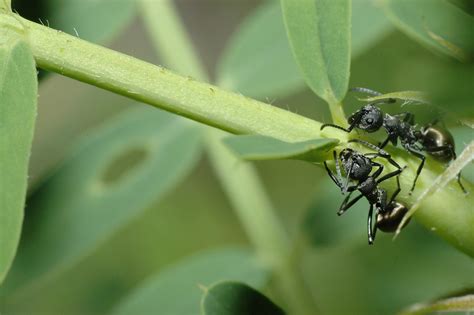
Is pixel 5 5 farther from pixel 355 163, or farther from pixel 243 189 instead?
pixel 243 189

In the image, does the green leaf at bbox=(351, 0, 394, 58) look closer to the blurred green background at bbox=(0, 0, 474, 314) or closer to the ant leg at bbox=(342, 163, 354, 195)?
the blurred green background at bbox=(0, 0, 474, 314)

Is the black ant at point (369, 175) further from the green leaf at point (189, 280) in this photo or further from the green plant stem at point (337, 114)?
the green leaf at point (189, 280)

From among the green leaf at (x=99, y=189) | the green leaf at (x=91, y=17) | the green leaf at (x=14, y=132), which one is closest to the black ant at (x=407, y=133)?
the green leaf at (x=14, y=132)

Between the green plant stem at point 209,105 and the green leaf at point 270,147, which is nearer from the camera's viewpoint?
the green leaf at point 270,147

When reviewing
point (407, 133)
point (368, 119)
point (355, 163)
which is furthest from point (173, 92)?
point (407, 133)

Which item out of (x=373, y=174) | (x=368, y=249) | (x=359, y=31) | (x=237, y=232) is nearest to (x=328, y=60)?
(x=373, y=174)

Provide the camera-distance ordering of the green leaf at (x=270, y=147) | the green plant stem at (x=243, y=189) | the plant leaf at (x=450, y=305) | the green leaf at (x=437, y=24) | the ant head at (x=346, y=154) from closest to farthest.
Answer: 1. the green leaf at (x=270, y=147)
2. the plant leaf at (x=450, y=305)
3. the ant head at (x=346, y=154)
4. the green leaf at (x=437, y=24)
5. the green plant stem at (x=243, y=189)

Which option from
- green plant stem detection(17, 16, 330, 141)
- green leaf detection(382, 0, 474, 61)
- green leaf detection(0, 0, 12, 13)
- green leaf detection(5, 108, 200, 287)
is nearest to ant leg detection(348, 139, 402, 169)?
green plant stem detection(17, 16, 330, 141)
